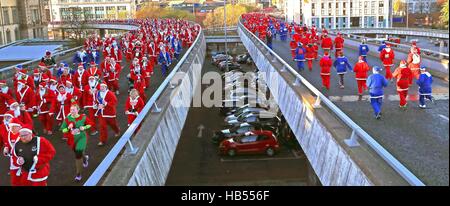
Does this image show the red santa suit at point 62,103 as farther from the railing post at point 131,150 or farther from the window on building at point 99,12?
the window on building at point 99,12

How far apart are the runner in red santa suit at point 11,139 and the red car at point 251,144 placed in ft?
57.3

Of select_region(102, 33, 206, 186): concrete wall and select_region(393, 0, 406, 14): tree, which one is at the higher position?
select_region(393, 0, 406, 14): tree

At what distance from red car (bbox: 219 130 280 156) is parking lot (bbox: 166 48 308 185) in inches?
15.3

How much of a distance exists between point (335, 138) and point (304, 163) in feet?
58.3

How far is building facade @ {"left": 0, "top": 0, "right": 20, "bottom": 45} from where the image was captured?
227 ft

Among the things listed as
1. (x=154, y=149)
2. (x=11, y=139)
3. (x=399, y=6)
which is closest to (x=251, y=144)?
(x=154, y=149)

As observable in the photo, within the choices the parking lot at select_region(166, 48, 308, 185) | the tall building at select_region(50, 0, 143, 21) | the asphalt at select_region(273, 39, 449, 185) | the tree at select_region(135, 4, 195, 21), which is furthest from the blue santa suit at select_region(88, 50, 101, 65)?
the tall building at select_region(50, 0, 143, 21)

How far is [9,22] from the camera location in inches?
2842

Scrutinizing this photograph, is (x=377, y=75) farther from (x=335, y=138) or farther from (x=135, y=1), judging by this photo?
(x=135, y=1)

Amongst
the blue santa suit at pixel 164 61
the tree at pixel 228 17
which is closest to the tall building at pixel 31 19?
the tree at pixel 228 17

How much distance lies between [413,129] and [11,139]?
8.27m

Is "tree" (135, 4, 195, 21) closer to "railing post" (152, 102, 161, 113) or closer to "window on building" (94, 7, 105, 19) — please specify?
"window on building" (94, 7, 105, 19)

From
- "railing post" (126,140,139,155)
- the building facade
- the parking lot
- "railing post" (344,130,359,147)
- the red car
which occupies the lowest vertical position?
the parking lot
